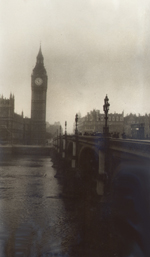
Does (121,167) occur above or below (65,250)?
above

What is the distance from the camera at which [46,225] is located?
764 inches

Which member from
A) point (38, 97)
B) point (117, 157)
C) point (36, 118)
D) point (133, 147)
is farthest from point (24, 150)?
point (133, 147)

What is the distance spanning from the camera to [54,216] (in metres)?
21.6

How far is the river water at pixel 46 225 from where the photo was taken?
15.3 meters

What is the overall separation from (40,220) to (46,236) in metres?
3.28

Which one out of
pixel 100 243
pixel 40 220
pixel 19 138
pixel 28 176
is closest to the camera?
pixel 100 243

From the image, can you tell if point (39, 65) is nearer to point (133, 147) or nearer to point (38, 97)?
point (38, 97)

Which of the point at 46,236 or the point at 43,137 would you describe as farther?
the point at 43,137

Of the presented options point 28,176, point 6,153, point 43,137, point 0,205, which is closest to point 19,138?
point 43,137

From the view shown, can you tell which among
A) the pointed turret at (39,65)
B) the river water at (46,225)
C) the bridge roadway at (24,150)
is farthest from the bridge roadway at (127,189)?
the pointed turret at (39,65)

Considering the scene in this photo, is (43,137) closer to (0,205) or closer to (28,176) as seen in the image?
(28,176)

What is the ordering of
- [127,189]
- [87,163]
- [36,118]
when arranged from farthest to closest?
[36,118], [87,163], [127,189]

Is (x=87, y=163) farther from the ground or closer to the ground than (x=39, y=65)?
closer to the ground

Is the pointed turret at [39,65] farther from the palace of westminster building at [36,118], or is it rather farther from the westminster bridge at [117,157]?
the westminster bridge at [117,157]
